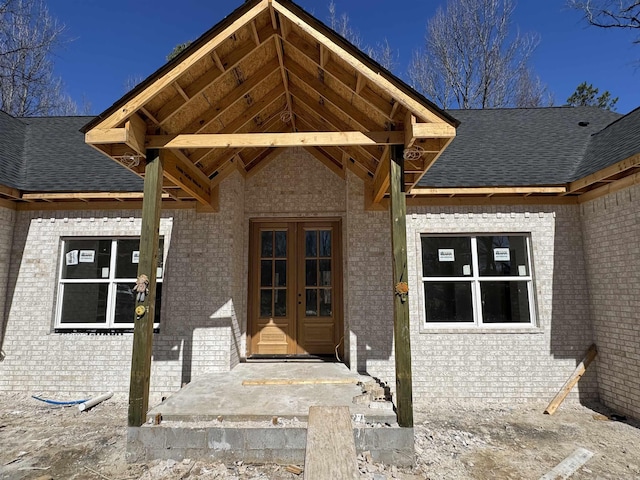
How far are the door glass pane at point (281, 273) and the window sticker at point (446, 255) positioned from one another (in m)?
2.89

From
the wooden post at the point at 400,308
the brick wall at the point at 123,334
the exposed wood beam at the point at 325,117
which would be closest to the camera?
the wooden post at the point at 400,308

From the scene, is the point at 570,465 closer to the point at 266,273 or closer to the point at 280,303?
the point at 280,303

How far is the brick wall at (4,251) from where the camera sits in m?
6.04


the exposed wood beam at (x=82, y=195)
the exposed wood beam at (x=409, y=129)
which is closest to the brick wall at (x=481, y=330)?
the exposed wood beam at (x=409, y=129)

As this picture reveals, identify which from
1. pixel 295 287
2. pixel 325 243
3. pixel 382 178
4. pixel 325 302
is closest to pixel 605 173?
pixel 382 178

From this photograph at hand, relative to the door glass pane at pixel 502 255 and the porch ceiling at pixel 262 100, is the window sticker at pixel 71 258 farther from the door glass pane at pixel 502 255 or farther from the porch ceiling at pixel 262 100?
the door glass pane at pixel 502 255

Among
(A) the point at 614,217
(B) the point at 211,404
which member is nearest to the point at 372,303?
(B) the point at 211,404

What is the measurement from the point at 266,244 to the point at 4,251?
4.45 m

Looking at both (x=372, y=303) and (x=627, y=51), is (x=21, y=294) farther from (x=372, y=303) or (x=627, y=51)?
(x=627, y=51)

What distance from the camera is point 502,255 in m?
6.22

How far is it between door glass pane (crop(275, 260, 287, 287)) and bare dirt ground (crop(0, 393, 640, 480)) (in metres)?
3.22

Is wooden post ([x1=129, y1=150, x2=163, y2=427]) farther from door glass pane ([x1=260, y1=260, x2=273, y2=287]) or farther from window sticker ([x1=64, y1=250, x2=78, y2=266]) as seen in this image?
window sticker ([x1=64, y1=250, x2=78, y2=266])

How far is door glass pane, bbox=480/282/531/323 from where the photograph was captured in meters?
6.09

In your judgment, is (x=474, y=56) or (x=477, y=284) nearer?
(x=477, y=284)
